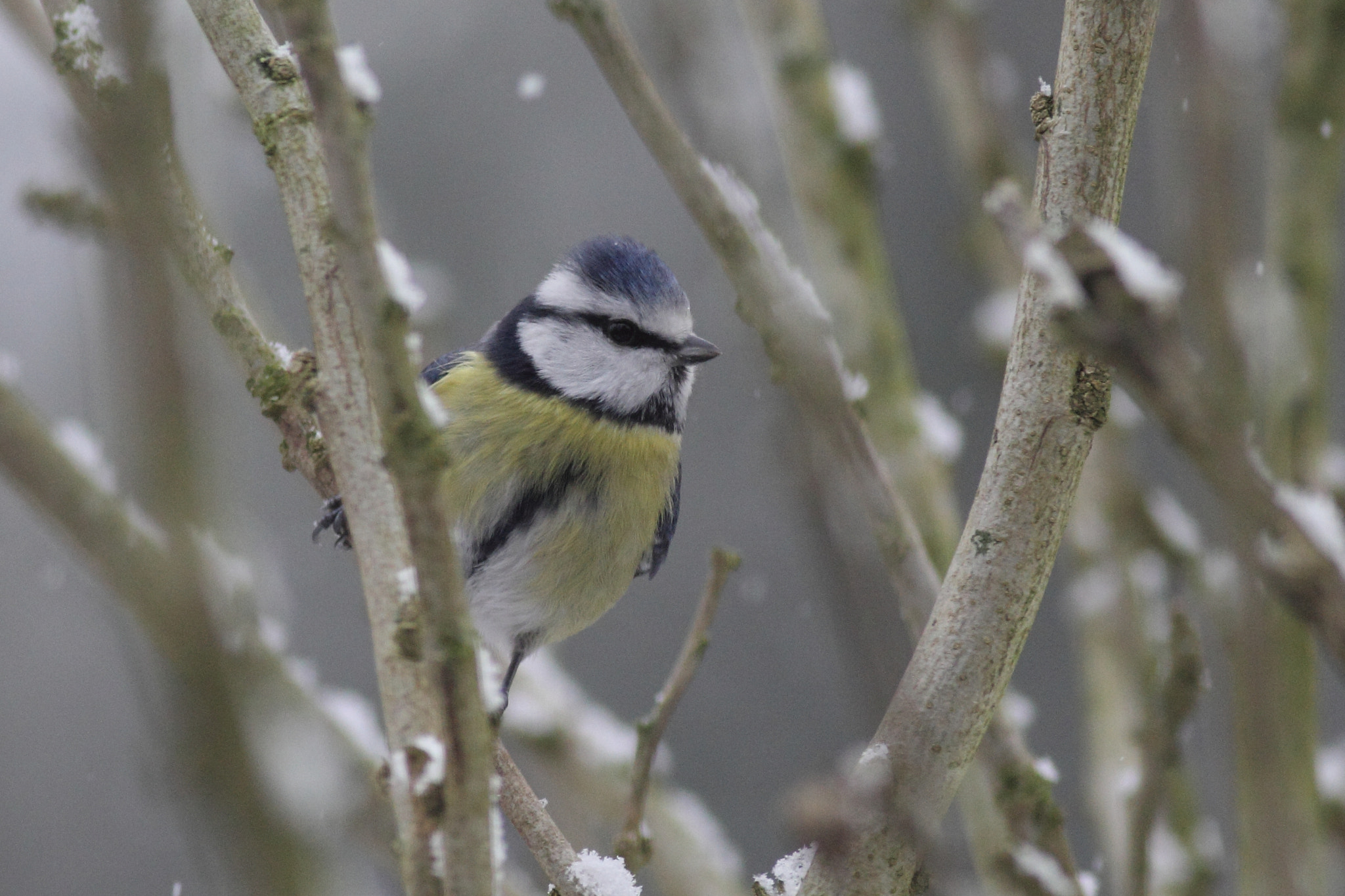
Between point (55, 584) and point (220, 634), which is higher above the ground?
point (55, 584)

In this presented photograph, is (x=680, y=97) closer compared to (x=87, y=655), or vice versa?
(x=680, y=97)

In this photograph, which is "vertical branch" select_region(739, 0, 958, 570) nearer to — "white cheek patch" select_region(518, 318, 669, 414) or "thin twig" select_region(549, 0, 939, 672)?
"white cheek patch" select_region(518, 318, 669, 414)

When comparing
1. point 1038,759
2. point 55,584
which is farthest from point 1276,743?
point 55,584

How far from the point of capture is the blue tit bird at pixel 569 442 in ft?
8.02

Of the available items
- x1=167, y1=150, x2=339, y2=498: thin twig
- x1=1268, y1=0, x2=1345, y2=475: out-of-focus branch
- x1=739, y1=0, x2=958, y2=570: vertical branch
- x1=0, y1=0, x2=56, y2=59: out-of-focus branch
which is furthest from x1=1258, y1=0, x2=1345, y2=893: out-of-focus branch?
x1=0, y1=0, x2=56, y2=59: out-of-focus branch

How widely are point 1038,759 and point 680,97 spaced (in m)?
1.12

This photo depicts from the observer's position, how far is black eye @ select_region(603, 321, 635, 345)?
2699 mm

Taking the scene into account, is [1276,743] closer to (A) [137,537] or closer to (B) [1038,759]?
(B) [1038,759]

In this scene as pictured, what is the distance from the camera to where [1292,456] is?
6.61 ft

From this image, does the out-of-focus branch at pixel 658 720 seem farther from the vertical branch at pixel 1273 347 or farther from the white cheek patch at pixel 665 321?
the white cheek patch at pixel 665 321

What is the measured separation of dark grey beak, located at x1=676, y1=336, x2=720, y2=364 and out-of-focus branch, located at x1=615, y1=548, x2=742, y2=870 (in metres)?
0.86

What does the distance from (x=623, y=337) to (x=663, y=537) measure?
465 millimetres

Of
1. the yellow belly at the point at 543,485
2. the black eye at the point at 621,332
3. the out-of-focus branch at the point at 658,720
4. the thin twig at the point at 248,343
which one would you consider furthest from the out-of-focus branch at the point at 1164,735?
the black eye at the point at 621,332

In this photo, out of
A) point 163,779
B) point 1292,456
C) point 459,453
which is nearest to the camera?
point 163,779
